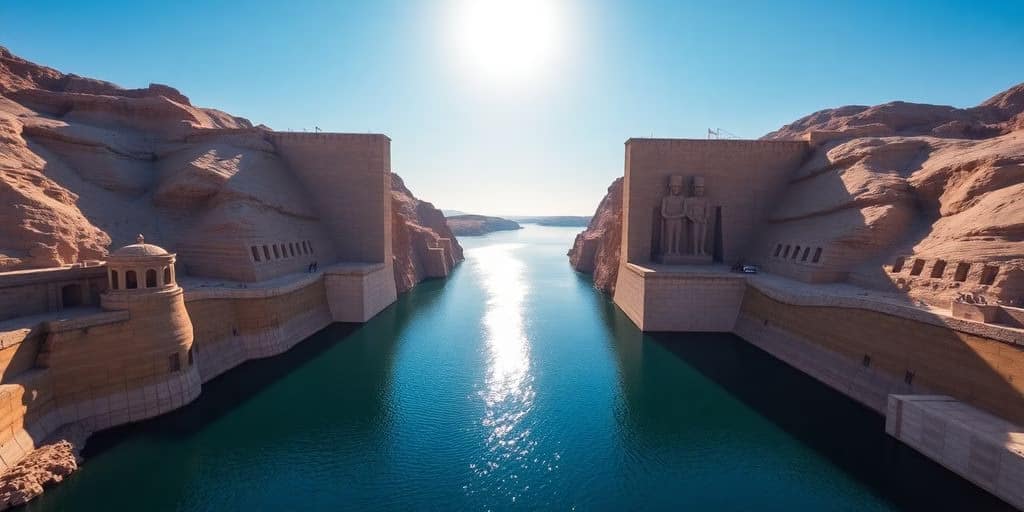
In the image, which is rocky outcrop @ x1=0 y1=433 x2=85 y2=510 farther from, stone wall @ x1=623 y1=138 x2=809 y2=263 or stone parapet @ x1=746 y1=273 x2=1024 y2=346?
stone wall @ x1=623 y1=138 x2=809 y2=263

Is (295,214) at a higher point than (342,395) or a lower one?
higher

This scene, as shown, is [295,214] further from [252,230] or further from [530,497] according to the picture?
[530,497]

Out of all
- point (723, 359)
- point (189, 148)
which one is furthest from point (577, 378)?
point (189, 148)

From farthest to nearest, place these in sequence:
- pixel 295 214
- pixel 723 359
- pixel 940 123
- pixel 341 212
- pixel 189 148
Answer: pixel 940 123 → pixel 341 212 → pixel 295 214 → pixel 189 148 → pixel 723 359

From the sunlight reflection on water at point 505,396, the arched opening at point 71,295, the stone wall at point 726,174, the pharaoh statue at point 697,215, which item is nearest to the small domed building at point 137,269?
the arched opening at point 71,295

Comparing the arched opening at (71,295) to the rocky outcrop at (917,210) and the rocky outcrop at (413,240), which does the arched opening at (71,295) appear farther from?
the rocky outcrop at (917,210)

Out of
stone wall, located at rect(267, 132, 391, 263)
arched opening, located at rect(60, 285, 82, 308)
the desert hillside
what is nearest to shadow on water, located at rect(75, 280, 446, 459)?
arched opening, located at rect(60, 285, 82, 308)

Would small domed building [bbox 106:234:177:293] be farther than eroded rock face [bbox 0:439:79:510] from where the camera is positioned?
Yes
